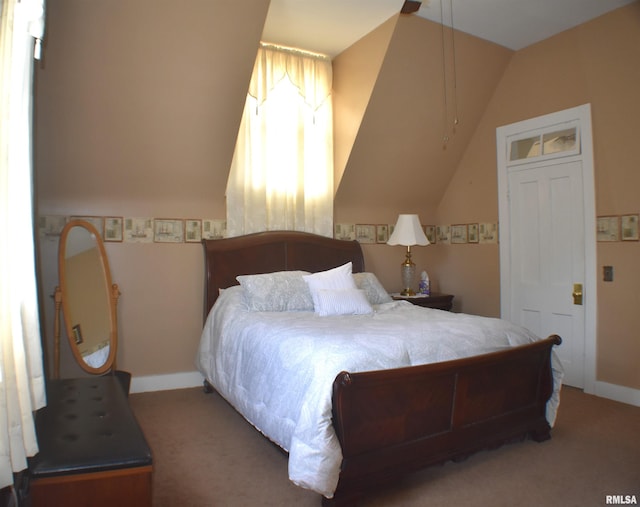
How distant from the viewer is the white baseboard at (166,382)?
3725mm

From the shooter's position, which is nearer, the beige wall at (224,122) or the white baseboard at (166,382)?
the beige wall at (224,122)

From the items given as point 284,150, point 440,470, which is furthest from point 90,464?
point 284,150

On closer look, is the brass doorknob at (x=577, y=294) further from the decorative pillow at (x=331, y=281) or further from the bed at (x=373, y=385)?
the decorative pillow at (x=331, y=281)

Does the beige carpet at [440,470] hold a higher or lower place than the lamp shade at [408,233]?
lower

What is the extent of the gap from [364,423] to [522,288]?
8.94ft

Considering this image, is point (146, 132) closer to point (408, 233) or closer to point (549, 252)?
point (408, 233)

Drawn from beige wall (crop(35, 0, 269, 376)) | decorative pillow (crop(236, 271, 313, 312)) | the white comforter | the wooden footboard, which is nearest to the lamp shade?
the white comforter

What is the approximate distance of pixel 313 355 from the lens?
2258 millimetres

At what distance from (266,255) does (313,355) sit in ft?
6.10

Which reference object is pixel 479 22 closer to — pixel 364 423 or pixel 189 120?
pixel 189 120

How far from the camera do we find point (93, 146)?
339 cm

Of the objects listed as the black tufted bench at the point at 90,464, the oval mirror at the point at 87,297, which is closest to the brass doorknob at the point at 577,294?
the black tufted bench at the point at 90,464

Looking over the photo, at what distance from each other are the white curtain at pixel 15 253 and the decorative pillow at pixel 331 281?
2153mm

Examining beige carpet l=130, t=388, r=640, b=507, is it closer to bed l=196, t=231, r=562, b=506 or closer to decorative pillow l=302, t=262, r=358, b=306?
bed l=196, t=231, r=562, b=506
